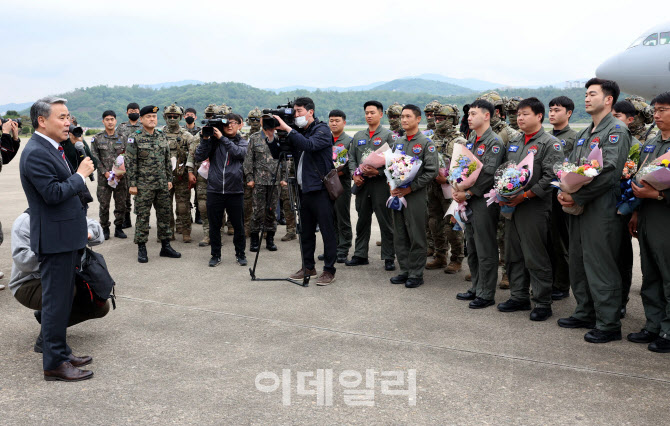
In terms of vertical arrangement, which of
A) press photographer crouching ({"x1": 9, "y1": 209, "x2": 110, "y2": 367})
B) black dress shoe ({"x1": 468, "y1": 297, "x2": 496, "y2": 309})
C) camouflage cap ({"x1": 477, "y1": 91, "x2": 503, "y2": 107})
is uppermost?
camouflage cap ({"x1": 477, "y1": 91, "x2": 503, "y2": 107})

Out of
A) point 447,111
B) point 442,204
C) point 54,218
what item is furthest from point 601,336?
point 54,218

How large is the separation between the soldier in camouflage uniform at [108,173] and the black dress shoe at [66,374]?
5.17 metres

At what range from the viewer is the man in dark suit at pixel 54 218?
3.71m

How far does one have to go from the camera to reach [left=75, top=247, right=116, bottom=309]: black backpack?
14.1 feet

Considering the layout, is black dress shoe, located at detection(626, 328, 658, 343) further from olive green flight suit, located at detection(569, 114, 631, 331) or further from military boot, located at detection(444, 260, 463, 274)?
military boot, located at detection(444, 260, 463, 274)

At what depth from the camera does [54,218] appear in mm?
3771

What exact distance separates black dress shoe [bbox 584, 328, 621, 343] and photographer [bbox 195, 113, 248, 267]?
4226 millimetres

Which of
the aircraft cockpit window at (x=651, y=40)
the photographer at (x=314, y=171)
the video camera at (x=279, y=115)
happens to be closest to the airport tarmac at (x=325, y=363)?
the photographer at (x=314, y=171)

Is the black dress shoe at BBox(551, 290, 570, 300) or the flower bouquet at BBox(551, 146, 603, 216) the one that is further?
the black dress shoe at BBox(551, 290, 570, 300)

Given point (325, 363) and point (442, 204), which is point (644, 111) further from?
point (325, 363)

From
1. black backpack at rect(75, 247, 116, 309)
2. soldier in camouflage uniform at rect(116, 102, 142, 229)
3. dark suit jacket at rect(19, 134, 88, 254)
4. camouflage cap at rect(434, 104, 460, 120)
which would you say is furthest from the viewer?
soldier in camouflage uniform at rect(116, 102, 142, 229)

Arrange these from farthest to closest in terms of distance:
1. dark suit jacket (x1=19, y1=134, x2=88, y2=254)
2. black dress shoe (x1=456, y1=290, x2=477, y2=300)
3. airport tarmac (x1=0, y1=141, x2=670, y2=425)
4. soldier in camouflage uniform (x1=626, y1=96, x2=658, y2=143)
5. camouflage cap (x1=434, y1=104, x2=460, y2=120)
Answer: camouflage cap (x1=434, y1=104, x2=460, y2=120) < soldier in camouflage uniform (x1=626, y1=96, x2=658, y2=143) < black dress shoe (x1=456, y1=290, x2=477, y2=300) < dark suit jacket (x1=19, y1=134, x2=88, y2=254) < airport tarmac (x1=0, y1=141, x2=670, y2=425)

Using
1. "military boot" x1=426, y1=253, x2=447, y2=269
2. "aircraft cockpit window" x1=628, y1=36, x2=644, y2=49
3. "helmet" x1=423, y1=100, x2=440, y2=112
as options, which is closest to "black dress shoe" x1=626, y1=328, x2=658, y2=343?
"military boot" x1=426, y1=253, x2=447, y2=269

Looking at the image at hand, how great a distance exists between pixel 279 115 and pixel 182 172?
3087mm
